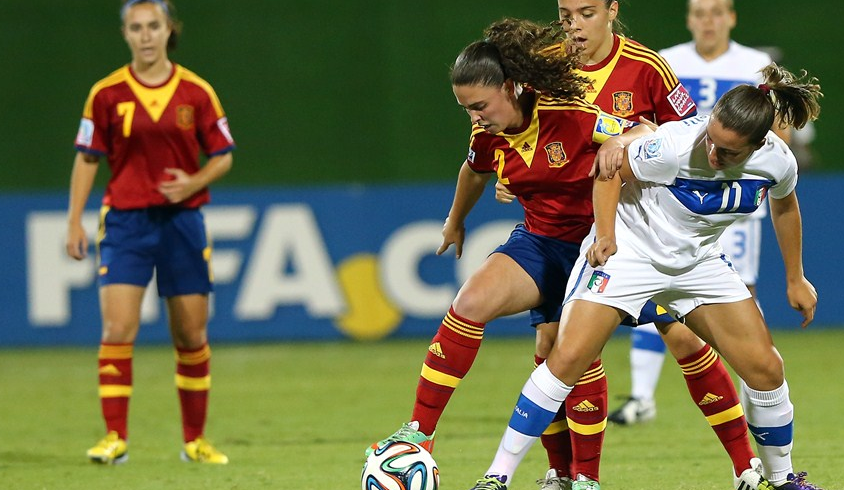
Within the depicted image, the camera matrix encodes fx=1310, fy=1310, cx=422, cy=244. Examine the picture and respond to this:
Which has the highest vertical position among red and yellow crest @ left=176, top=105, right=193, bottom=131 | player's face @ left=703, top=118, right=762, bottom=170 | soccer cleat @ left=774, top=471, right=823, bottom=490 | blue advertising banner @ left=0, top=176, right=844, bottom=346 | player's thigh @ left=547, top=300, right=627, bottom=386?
player's face @ left=703, top=118, right=762, bottom=170

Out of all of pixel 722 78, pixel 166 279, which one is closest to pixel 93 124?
pixel 166 279

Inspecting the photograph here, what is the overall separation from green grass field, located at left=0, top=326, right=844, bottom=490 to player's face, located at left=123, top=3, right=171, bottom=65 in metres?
1.97

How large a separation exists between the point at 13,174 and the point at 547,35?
8.71m

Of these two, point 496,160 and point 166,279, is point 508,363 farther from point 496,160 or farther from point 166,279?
point 496,160

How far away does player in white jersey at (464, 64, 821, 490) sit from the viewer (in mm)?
4504

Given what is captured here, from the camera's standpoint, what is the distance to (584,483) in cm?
487

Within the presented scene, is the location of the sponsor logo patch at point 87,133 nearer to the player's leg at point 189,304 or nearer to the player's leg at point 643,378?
the player's leg at point 189,304

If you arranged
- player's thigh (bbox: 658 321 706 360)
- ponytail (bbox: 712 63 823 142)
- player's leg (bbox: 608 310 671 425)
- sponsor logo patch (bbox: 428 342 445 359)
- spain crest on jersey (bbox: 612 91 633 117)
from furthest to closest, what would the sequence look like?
player's leg (bbox: 608 310 671 425) → spain crest on jersey (bbox: 612 91 633 117) → player's thigh (bbox: 658 321 706 360) → sponsor logo patch (bbox: 428 342 445 359) → ponytail (bbox: 712 63 823 142)

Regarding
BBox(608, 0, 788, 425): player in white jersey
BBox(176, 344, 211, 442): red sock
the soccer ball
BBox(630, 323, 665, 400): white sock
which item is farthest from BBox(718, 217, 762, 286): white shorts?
the soccer ball

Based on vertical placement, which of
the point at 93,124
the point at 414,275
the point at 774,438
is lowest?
the point at 414,275

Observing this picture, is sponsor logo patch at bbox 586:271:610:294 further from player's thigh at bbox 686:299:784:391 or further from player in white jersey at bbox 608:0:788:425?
player in white jersey at bbox 608:0:788:425

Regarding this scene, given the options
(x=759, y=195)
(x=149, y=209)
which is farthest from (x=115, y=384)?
(x=759, y=195)

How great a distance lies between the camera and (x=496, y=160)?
16.2ft

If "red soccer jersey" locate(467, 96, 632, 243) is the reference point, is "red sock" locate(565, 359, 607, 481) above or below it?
below
